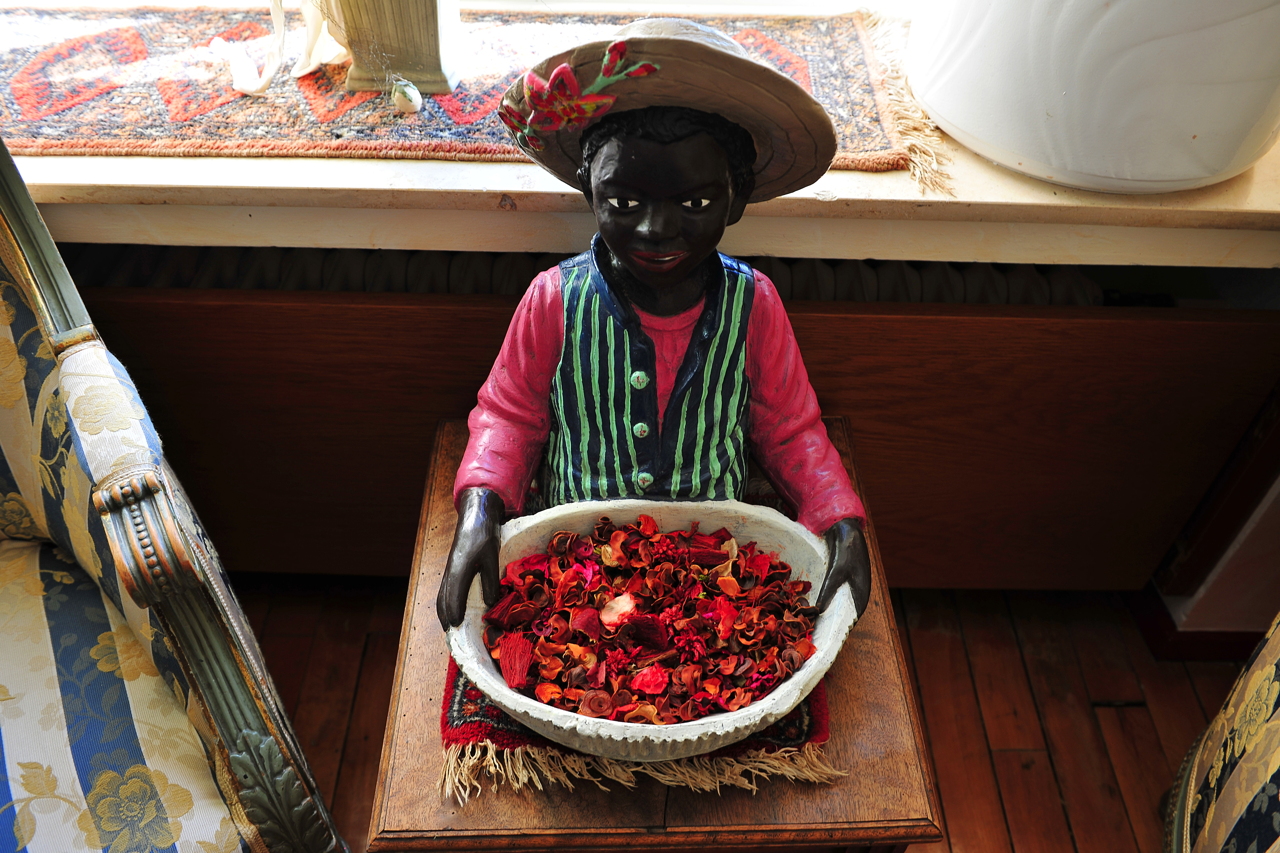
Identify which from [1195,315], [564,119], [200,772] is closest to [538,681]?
[200,772]

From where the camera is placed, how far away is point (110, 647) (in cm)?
98

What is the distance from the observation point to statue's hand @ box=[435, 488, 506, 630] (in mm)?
878

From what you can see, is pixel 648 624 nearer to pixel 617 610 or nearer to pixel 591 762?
pixel 617 610

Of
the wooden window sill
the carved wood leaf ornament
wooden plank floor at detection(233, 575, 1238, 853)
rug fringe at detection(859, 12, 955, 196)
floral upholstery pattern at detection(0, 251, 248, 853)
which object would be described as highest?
rug fringe at detection(859, 12, 955, 196)

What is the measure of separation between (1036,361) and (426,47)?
89cm

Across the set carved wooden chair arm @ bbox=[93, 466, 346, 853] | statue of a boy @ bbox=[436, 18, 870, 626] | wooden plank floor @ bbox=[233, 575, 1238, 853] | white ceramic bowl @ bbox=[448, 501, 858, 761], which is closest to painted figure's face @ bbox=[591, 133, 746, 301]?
statue of a boy @ bbox=[436, 18, 870, 626]

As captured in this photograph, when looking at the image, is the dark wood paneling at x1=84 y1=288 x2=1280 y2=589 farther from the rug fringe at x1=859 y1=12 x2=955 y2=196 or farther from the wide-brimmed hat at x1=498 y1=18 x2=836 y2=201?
the wide-brimmed hat at x1=498 y1=18 x2=836 y2=201

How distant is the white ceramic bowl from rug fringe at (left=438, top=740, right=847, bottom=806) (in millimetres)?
56

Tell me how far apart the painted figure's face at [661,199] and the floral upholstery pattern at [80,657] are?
499 mm

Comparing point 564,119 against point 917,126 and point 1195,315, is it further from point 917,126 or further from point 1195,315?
point 1195,315

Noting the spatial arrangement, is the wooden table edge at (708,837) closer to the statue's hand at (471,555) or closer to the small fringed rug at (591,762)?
the small fringed rug at (591,762)

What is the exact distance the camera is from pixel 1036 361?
124 centimetres

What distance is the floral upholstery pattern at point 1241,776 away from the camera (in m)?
0.90

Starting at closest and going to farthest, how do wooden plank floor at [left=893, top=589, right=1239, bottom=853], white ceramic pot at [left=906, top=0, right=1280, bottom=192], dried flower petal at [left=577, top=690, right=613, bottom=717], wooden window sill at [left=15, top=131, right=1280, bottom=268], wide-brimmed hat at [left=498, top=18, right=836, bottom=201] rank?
wide-brimmed hat at [left=498, top=18, right=836, bottom=201], dried flower petal at [left=577, top=690, right=613, bottom=717], white ceramic pot at [left=906, top=0, right=1280, bottom=192], wooden window sill at [left=15, top=131, right=1280, bottom=268], wooden plank floor at [left=893, top=589, right=1239, bottom=853]
